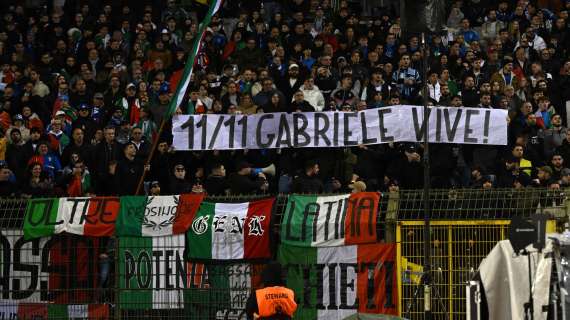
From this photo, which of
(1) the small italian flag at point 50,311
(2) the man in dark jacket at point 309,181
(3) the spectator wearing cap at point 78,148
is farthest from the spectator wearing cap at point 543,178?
(3) the spectator wearing cap at point 78,148

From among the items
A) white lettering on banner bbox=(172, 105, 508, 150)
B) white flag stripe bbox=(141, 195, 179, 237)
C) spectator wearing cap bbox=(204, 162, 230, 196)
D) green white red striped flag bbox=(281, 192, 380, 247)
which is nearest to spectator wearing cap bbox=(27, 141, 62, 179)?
white lettering on banner bbox=(172, 105, 508, 150)

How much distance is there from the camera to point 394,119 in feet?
69.7

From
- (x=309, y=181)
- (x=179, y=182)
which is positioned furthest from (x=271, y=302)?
(x=179, y=182)

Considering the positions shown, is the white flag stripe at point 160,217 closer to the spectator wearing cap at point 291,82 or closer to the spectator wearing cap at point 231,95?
the spectator wearing cap at point 231,95

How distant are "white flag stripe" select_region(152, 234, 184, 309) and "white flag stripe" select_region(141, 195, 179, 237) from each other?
99mm

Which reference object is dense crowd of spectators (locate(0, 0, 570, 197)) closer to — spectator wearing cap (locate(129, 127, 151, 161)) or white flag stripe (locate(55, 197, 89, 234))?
spectator wearing cap (locate(129, 127, 151, 161))

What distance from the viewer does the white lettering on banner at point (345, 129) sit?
21234 millimetres

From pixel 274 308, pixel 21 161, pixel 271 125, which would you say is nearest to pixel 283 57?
pixel 271 125

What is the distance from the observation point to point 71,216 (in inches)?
745

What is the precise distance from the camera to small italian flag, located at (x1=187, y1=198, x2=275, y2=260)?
712 inches

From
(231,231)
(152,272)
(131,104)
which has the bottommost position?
(152,272)

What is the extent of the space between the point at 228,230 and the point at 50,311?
2.67m

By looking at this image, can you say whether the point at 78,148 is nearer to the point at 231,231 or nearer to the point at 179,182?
the point at 179,182

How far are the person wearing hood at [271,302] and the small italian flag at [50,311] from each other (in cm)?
483
